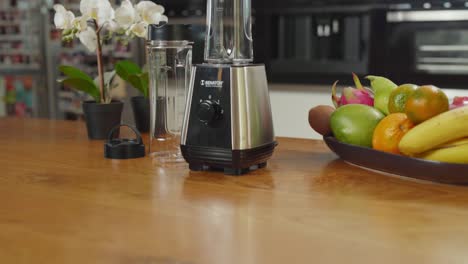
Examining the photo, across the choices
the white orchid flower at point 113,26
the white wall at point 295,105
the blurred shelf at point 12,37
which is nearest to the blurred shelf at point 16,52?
the blurred shelf at point 12,37

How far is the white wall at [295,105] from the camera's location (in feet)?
8.87

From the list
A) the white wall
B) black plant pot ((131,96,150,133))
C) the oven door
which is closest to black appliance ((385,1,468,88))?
the oven door

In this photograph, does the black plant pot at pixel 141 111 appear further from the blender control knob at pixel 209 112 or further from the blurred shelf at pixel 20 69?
the blurred shelf at pixel 20 69

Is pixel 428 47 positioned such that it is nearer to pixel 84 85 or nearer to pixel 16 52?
pixel 84 85

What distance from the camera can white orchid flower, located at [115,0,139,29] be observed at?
126 centimetres

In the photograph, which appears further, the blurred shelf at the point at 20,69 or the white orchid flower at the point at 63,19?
the blurred shelf at the point at 20,69

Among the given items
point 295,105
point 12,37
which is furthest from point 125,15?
point 12,37

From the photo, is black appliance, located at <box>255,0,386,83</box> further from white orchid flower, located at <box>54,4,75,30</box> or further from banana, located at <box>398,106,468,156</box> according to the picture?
banana, located at <box>398,106,468,156</box>

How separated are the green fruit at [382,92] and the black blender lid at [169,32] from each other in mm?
362

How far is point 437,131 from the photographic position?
875 mm

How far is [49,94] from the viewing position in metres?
4.19

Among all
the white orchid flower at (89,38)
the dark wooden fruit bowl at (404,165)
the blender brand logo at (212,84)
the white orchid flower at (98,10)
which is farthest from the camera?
the white orchid flower at (89,38)

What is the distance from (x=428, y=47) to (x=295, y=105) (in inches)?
25.3

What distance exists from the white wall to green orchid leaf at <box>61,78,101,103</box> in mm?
1406
